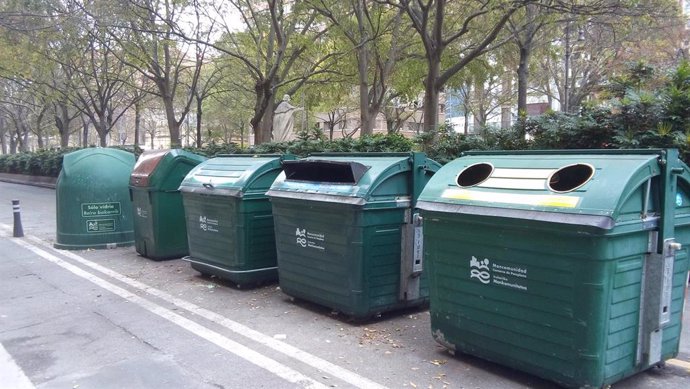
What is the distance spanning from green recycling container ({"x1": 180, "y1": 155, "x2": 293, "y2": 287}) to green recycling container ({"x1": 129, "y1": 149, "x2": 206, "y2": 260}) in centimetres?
149

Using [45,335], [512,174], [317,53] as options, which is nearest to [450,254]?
[512,174]

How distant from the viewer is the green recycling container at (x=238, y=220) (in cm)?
668

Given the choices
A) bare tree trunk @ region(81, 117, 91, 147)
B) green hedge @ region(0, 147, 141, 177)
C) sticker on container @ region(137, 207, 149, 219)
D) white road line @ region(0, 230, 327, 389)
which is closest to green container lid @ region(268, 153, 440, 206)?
white road line @ region(0, 230, 327, 389)

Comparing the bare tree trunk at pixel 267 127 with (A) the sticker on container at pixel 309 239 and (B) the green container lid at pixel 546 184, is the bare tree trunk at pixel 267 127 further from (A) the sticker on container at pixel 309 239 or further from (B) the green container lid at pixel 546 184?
(B) the green container lid at pixel 546 184

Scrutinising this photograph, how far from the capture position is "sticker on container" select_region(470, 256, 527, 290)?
A: 3.82 m

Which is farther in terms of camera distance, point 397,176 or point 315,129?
point 315,129

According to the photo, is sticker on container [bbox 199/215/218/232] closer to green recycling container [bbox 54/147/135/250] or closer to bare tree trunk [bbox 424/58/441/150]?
green recycling container [bbox 54/147/135/250]

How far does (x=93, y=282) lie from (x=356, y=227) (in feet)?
14.0

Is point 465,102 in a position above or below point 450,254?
above

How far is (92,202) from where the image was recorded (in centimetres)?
985

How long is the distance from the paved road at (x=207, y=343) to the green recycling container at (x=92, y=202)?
2216 mm

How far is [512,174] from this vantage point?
4.11m

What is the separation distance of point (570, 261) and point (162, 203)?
263 inches

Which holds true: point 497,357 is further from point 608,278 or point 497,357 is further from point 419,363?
point 608,278
